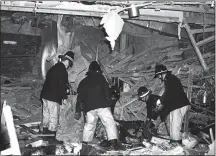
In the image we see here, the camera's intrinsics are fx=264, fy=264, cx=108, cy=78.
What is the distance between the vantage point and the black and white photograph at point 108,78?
650 cm

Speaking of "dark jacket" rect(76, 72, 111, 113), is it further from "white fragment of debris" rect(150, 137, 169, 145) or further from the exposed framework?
the exposed framework

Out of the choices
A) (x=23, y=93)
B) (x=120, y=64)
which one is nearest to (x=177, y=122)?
(x=120, y=64)

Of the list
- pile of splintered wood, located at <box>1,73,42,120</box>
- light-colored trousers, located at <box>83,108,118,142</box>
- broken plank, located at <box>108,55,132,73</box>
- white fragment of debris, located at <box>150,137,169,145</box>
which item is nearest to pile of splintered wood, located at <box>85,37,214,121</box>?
broken plank, located at <box>108,55,132,73</box>

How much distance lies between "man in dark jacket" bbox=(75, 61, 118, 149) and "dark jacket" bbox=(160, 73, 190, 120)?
5.11ft

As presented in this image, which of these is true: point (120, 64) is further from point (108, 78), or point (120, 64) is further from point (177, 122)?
point (177, 122)

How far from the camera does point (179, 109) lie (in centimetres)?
736

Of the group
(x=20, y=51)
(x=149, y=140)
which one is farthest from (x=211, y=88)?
(x=20, y=51)

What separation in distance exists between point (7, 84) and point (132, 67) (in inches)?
190

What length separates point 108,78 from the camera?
9891 millimetres

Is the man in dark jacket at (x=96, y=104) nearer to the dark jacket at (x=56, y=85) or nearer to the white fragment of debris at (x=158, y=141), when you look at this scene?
the dark jacket at (x=56, y=85)

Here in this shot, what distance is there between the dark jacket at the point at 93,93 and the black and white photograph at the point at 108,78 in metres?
0.03

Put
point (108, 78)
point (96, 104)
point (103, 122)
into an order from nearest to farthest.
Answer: point (96, 104) → point (103, 122) → point (108, 78)

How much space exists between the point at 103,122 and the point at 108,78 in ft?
9.52

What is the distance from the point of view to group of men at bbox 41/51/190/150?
7.17 m
